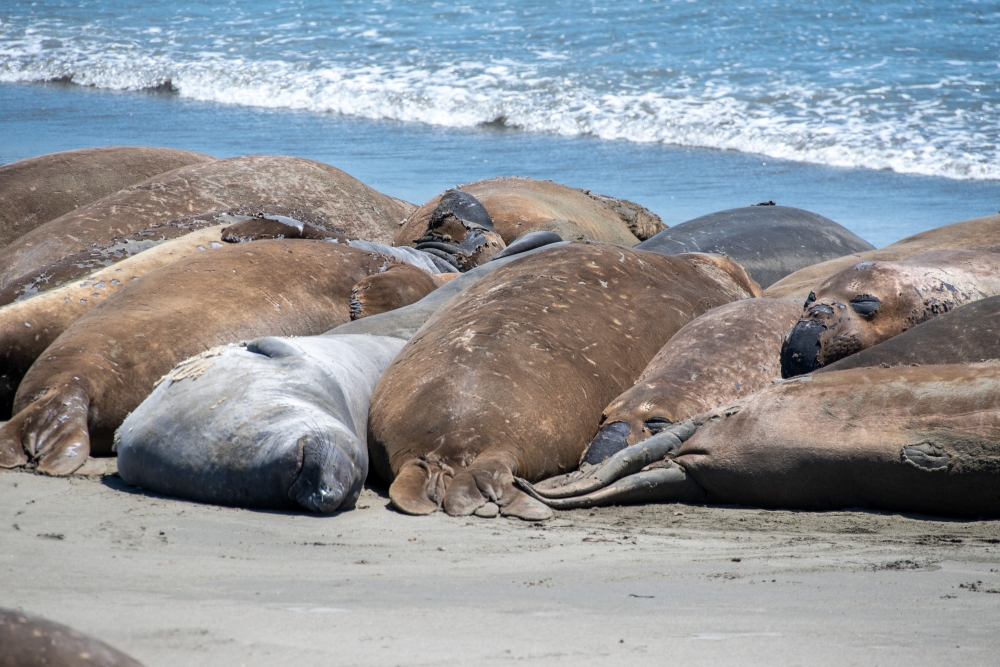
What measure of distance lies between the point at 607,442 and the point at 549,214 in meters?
4.15

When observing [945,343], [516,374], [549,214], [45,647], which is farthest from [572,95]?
[45,647]

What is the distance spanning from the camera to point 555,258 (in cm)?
518

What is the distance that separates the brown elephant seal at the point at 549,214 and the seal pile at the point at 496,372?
103 cm

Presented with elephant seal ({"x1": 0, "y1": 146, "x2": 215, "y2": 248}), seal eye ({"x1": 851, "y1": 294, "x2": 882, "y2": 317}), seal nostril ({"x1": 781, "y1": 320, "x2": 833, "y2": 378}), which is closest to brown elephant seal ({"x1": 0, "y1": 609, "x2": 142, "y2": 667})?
seal nostril ({"x1": 781, "y1": 320, "x2": 833, "y2": 378})

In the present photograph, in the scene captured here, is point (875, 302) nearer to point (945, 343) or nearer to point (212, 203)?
point (945, 343)

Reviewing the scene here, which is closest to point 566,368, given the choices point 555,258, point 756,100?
point 555,258

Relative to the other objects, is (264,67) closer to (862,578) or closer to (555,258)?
(555,258)

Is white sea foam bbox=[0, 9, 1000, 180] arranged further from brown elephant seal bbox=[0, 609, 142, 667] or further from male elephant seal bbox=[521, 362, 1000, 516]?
brown elephant seal bbox=[0, 609, 142, 667]

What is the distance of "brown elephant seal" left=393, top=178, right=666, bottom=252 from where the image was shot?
7695 mm

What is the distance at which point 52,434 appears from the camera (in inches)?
169

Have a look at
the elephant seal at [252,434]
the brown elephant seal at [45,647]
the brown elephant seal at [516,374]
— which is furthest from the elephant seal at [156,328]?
the brown elephant seal at [45,647]

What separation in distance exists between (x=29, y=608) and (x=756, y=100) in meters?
15.6

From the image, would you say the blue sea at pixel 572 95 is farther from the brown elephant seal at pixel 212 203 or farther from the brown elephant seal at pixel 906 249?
the brown elephant seal at pixel 906 249

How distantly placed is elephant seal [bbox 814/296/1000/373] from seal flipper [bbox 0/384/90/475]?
9.99 ft
